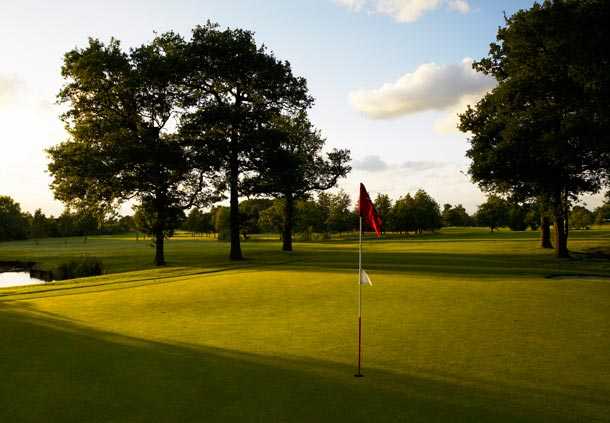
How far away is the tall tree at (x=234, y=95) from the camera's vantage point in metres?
40.2

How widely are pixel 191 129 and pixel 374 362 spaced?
116 ft

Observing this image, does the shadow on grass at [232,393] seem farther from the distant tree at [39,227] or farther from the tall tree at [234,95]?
the distant tree at [39,227]

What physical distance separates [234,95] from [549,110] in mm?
26418

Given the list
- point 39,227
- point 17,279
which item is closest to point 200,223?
point 39,227

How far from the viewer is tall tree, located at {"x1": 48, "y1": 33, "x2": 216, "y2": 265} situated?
3797 cm

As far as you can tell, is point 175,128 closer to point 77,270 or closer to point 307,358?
point 77,270

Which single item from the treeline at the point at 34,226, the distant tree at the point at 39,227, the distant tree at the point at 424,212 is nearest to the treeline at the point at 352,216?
the distant tree at the point at 424,212

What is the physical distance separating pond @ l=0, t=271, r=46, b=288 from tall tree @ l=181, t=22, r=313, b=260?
17.1 m

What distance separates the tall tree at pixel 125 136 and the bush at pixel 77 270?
6.25 meters

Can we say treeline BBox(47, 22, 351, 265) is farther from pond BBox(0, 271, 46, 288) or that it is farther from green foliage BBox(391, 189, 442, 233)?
green foliage BBox(391, 189, 442, 233)

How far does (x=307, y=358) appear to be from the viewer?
30.0 feet

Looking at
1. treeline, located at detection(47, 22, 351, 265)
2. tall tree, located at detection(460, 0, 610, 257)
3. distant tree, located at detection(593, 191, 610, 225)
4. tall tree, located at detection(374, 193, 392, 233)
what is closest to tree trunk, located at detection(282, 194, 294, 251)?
treeline, located at detection(47, 22, 351, 265)

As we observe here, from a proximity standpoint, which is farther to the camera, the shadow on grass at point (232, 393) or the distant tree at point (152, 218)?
the distant tree at point (152, 218)

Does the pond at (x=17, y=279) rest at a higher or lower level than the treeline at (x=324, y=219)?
lower
